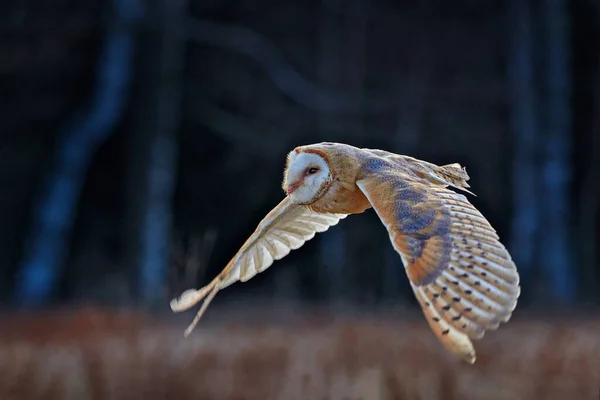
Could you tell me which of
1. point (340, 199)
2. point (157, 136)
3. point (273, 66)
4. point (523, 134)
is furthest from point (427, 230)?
point (523, 134)

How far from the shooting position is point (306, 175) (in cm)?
317

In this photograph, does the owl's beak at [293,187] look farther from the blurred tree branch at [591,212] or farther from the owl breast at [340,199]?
the blurred tree branch at [591,212]

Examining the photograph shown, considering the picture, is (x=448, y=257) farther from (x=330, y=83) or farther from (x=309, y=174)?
(x=330, y=83)

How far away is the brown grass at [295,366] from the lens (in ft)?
15.3

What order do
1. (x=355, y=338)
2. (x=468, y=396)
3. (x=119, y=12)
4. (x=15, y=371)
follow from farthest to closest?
(x=119, y=12), (x=355, y=338), (x=15, y=371), (x=468, y=396)

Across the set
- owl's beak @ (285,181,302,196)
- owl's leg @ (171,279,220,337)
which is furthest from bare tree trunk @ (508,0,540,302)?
owl's beak @ (285,181,302,196)

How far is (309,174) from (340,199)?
15cm

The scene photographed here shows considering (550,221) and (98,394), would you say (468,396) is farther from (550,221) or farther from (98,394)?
(550,221)

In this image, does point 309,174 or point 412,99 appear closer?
point 309,174

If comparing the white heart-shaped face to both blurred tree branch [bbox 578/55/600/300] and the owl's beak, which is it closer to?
the owl's beak

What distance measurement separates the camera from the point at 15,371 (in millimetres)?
4910

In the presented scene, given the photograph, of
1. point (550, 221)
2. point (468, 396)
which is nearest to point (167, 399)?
point (468, 396)

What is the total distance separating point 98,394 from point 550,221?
8.86 m

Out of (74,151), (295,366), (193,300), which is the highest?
(74,151)
